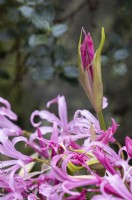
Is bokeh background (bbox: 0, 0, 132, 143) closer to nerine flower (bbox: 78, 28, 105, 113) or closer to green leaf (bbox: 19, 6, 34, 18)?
green leaf (bbox: 19, 6, 34, 18)

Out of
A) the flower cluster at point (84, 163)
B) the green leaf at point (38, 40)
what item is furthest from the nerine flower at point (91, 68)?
the green leaf at point (38, 40)

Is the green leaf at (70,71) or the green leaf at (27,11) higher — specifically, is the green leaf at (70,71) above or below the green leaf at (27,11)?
below

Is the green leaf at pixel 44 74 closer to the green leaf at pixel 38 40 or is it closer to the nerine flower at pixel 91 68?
the green leaf at pixel 38 40

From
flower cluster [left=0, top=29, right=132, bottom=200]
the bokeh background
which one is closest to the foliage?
the bokeh background

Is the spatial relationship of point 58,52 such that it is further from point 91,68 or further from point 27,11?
point 91,68

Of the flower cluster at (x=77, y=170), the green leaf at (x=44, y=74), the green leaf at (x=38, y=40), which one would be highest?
the green leaf at (x=38, y=40)

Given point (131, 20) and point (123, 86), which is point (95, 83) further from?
point (123, 86)
